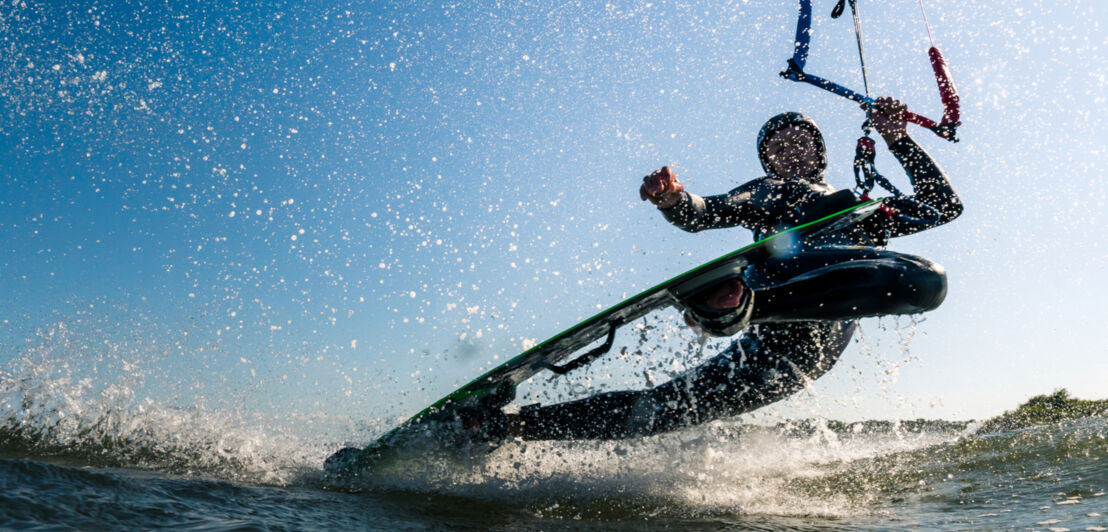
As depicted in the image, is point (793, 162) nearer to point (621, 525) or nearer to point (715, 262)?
point (715, 262)

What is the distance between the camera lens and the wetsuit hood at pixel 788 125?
5.07 m

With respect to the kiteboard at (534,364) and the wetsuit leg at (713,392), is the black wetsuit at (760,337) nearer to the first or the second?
the wetsuit leg at (713,392)

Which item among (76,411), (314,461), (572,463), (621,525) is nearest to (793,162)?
(572,463)

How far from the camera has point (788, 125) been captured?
202 inches

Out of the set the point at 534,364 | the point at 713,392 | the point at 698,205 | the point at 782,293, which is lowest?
the point at 713,392

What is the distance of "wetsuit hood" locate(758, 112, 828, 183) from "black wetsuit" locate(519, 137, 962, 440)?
0.95 ft

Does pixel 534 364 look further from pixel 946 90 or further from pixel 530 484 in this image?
pixel 946 90

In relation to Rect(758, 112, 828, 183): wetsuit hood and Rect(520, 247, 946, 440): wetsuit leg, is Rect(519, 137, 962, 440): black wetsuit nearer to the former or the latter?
Rect(520, 247, 946, 440): wetsuit leg

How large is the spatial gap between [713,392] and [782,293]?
3.71 ft

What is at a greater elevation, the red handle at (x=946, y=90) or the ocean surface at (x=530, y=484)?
the red handle at (x=946, y=90)

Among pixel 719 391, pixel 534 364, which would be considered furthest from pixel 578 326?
pixel 719 391

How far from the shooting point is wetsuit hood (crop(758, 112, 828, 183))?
5.07 meters

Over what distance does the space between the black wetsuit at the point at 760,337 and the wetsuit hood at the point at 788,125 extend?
0.95 feet

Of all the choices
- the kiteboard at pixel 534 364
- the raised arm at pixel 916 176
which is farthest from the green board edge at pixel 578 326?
the raised arm at pixel 916 176
